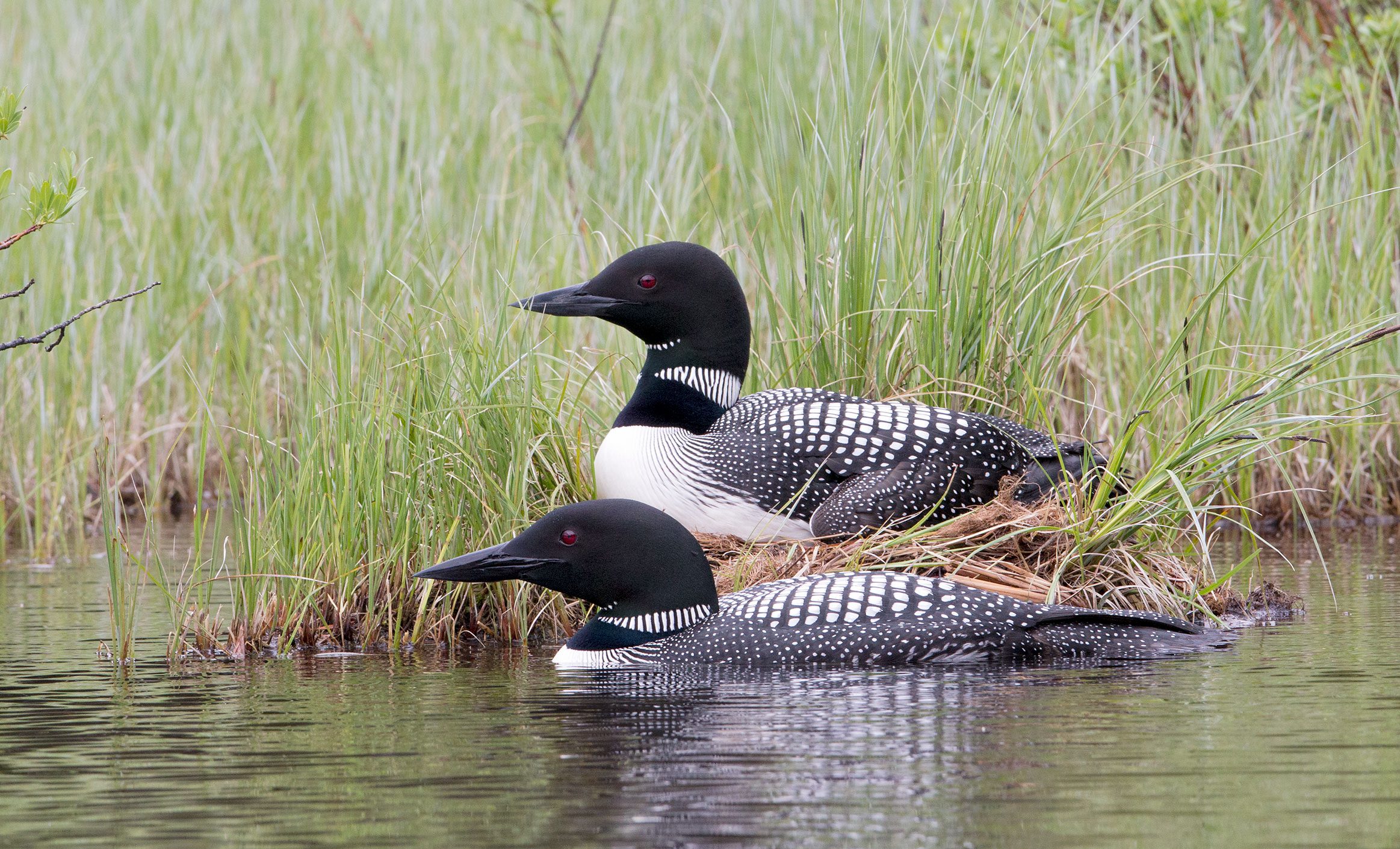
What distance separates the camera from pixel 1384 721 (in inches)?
134

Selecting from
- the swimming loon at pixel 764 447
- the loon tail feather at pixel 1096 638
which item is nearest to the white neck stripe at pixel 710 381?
the swimming loon at pixel 764 447

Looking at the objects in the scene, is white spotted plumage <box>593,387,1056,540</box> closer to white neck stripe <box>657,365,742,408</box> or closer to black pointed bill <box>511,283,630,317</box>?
white neck stripe <box>657,365,742,408</box>

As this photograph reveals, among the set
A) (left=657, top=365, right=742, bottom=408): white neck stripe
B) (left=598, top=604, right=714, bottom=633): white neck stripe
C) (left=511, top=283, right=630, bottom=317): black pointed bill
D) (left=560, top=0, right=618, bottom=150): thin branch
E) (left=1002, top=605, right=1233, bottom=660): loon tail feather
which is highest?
(left=560, top=0, right=618, bottom=150): thin branch

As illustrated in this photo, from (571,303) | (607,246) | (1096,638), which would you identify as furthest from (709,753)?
(607,246)

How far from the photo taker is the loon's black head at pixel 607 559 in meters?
4.36

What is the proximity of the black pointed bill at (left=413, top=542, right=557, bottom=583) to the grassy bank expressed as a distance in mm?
551

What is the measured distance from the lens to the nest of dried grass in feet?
15.8

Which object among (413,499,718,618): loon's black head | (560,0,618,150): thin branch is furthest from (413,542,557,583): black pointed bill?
(560,0,618,150): thin branch

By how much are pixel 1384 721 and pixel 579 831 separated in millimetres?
1620

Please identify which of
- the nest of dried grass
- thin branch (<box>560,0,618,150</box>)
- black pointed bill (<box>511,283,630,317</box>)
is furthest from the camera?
thin branch (<box>560,0,618,150</box>)

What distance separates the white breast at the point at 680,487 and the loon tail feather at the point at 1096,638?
99 cm

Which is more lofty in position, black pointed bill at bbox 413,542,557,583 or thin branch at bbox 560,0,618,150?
thin branch at bbox 560,0,618,150

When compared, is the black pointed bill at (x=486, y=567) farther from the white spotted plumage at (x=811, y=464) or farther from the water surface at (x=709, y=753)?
the white spotted plumage at (x=811, y=464)

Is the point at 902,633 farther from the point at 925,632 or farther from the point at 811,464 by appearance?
the point at 811,464
